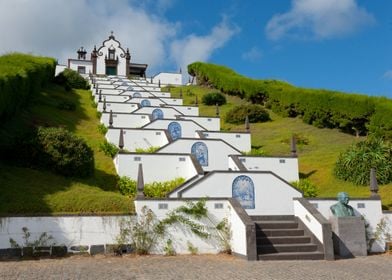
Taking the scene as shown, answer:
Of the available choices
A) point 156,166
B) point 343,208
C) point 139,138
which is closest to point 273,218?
point 343,208

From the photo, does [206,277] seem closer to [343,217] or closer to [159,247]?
[159,247]

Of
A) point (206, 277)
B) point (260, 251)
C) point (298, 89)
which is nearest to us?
point (206, 277)

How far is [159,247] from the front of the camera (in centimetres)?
1241

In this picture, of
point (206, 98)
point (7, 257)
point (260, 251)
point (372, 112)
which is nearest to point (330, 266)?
point (260, 251)

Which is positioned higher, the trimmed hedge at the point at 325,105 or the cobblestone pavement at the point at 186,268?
the trimmed hedge at the point at 325,105

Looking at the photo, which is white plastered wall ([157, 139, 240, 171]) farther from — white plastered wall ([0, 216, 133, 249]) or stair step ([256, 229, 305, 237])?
white plastered wall ([0, 216, 133, 249])

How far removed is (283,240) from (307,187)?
690cm

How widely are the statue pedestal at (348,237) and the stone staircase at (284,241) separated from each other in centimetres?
75

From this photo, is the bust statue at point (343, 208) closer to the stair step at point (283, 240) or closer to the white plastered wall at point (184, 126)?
the stair step at point (283, 240)

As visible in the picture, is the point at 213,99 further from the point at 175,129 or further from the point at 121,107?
the point at 175,129

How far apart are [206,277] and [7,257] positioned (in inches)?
217

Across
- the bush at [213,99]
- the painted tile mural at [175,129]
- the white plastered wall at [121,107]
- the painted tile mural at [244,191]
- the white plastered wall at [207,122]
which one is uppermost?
the bush at [213,99]

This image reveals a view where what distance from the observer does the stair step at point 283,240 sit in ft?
40.7

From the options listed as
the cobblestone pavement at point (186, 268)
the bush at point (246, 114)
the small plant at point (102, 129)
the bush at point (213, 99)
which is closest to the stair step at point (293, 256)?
the cobblestone pavement at point (186, 268)
